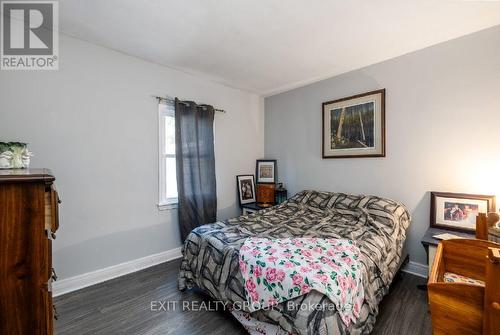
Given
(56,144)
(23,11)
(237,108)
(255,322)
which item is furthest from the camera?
(237,108)

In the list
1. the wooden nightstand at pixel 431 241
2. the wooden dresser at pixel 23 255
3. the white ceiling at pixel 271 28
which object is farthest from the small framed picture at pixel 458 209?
the wooden dresser at pixel 23 255

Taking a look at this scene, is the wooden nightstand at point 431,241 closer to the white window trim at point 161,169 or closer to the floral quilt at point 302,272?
Result: the floral quilt at point 302,272

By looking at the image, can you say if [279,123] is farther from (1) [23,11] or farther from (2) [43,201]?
(2) [43,201]

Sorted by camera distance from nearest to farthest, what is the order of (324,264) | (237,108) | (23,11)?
(324,264) → (23,11) → (237,108)

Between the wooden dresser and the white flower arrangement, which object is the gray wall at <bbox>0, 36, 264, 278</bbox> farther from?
the wooden dresser

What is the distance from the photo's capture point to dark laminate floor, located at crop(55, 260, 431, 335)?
1.68 m

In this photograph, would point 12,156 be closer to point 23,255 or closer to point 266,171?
point 23,255

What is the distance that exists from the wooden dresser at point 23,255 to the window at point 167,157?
6.47 feet

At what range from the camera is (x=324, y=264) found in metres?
1.45

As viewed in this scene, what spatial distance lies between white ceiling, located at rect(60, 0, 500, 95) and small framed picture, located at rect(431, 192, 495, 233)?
5.07ft

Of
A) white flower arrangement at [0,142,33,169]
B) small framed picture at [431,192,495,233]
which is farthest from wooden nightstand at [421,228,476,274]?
white flower arrangement at [0,142,33,169]

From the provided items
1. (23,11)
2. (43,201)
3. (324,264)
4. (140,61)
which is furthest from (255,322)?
(23,11)

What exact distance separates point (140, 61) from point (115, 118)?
29.2 inches

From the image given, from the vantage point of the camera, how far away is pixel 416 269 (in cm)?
246
